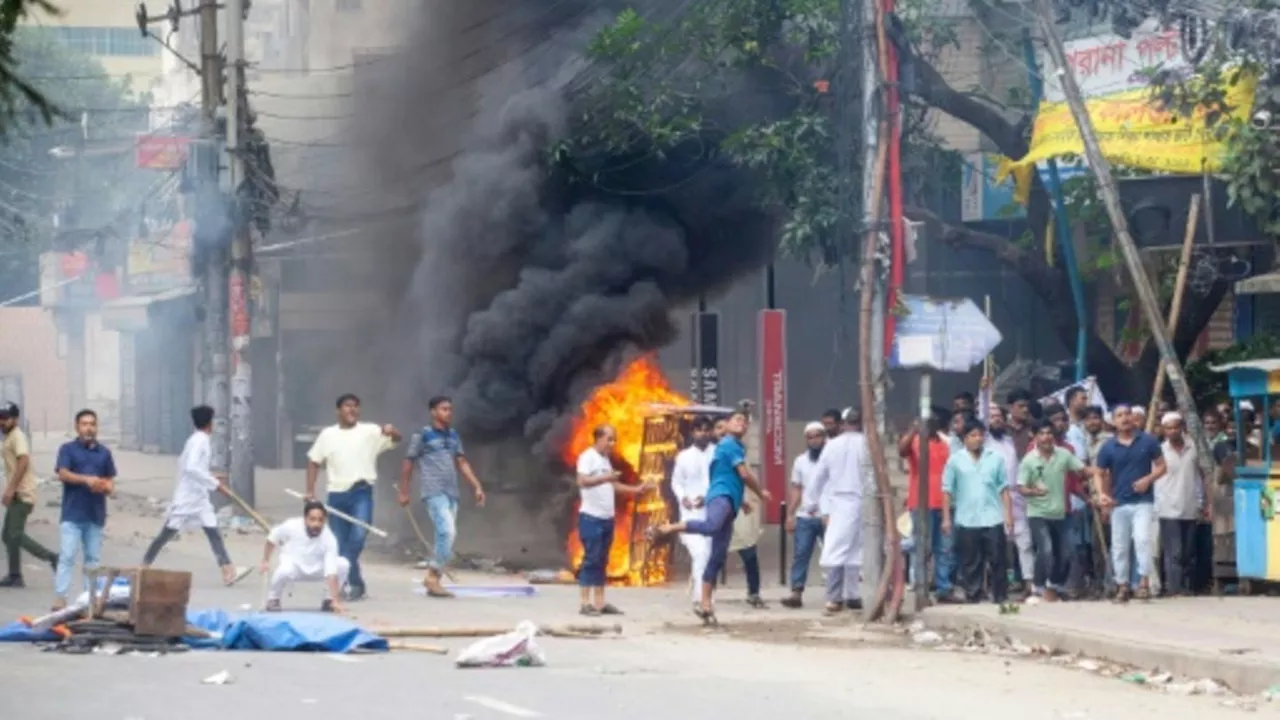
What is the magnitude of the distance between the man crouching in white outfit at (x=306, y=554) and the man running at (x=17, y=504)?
273 cm

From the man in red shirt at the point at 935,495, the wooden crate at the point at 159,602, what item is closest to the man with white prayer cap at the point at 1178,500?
the man in red shirt at the point at 935,495

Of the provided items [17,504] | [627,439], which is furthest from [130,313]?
[17,504]

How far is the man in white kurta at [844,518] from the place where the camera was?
630 inches

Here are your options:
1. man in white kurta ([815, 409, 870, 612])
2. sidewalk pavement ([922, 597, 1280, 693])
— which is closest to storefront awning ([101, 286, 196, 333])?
man in white kurta ([815, 409, 870, 612])

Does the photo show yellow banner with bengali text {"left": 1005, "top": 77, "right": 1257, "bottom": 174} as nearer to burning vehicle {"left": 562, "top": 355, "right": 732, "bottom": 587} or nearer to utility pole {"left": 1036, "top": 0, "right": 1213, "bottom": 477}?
utility pole {"left": 1036, "top": 0, "right": 1213, "bottom": 477}

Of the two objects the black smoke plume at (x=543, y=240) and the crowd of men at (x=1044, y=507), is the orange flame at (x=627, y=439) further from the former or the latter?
the crowd of men at (x=1044, y=507)

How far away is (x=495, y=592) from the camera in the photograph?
55.6ft

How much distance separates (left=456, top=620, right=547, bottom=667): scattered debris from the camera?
1183 cm

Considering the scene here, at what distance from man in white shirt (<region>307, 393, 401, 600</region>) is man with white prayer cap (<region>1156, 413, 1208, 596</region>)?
6.16 meters

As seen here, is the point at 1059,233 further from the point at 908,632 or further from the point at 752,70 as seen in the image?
the point at 908,632

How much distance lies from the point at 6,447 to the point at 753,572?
6.01 m

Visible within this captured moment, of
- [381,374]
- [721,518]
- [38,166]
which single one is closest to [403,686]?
[721,518]

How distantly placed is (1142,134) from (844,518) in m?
6.81

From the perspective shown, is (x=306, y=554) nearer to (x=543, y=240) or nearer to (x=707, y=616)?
(x=707, y=616)
